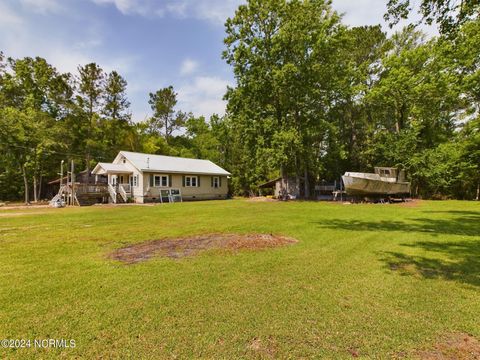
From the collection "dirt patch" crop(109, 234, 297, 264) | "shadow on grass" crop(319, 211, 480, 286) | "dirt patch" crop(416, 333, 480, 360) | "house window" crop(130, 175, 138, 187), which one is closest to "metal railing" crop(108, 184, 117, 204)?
"house window" crop(130, 175, 138, 187)

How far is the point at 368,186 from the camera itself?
2123 centimetres

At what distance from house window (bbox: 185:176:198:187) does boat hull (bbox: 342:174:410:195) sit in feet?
51.4

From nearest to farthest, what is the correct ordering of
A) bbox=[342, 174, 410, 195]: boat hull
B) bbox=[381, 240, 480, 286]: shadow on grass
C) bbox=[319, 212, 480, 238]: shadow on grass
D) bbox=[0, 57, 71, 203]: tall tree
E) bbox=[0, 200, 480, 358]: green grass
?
bbox=[0, 200, 480, 358]: green grass
bbox=[381, 240, 480, 286]: shadow on grass
bbox=[319, 212, 480, 238]: shadow on grass
bbox=[342, 174, 410, 195]: boat hull
bbox=[0, 57, 71, 203]: tall tree

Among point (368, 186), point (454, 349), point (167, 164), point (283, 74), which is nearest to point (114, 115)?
point (167, 164)

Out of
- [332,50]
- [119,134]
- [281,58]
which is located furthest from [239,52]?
[119,134]

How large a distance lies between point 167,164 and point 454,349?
2768cm

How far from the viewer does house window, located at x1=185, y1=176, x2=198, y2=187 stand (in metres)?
28.8

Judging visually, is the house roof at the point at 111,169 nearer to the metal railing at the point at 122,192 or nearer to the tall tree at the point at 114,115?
the metal railing at the point at 122,192

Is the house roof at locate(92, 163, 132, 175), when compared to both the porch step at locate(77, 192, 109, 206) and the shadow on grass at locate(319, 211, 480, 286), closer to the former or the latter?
the porch step at locate(77, 192, 109, 206)

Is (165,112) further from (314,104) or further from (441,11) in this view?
(441,11)

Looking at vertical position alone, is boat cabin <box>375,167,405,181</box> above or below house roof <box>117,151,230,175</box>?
below

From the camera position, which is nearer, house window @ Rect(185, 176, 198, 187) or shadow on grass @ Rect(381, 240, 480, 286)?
shadow on grass @ Rect(381, 240, 480, 286)

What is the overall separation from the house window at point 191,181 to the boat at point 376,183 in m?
15.7

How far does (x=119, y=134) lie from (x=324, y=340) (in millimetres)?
40764
